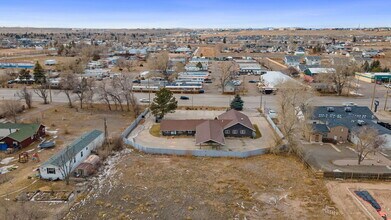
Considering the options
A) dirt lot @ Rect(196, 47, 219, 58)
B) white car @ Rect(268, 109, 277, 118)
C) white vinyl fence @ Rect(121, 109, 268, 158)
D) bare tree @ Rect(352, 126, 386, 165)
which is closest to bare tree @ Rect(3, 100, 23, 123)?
white vinyl fence @ Rect(121, 109, 268, 158)

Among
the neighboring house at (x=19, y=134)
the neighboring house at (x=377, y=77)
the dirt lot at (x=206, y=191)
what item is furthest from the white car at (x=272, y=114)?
the neighboring house at (x=377, y=77)

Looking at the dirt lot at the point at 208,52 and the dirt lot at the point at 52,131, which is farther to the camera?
the dirt lot at the point at 208,52

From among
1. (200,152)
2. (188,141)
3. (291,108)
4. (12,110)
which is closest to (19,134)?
(12,110)

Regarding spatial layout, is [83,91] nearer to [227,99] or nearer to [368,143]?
[227,99]

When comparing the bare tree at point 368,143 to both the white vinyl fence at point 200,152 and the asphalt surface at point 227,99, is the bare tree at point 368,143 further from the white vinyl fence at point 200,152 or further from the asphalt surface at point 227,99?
the asphalt surface at point 227,99

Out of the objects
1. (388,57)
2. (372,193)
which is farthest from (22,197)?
(388,57)

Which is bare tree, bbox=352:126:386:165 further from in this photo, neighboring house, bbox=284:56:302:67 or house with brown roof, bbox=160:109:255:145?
neighboring house, bbox=284:56:302:67
